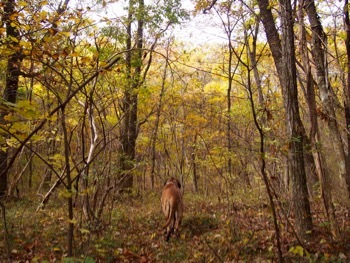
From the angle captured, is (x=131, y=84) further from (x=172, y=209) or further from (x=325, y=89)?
(x=325, y=89)

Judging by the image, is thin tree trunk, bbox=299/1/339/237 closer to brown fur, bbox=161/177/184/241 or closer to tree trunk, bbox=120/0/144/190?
brown fur, bbox=161/177/184/241

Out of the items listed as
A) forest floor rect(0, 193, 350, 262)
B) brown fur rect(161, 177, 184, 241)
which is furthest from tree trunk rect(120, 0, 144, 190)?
brown fur rect(161, 177, 184, 241)

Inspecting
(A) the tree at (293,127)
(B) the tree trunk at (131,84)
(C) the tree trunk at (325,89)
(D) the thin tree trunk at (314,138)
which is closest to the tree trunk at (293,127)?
(A) the tree at (293,127)

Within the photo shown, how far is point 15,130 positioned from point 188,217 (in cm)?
639

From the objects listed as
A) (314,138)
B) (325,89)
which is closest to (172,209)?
(314,138)

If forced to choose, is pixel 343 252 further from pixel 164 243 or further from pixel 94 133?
pixel 94 133

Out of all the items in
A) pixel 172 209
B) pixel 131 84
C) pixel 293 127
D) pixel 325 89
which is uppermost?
pixel 131 84

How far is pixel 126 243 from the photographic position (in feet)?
21.4

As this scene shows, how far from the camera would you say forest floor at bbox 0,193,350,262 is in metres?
5.26

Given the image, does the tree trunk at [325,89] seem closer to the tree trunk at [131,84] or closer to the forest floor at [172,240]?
the forest floor at [172,240]

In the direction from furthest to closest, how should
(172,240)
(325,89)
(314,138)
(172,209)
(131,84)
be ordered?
(131,84) < (172,209) < (172,240) < (325,89) < (314,138)

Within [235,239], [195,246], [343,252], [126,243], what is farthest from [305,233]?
[126,243]

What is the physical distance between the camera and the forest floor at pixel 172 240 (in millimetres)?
5258

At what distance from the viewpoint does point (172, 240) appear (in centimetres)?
708
